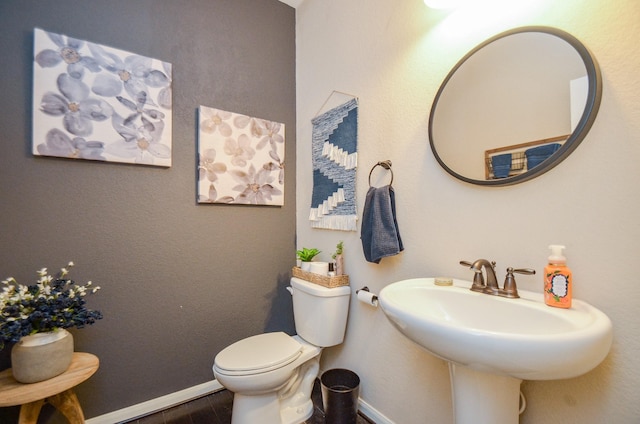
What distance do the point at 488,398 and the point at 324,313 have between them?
32.6 inches

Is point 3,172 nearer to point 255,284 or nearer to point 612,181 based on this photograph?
point 255,284

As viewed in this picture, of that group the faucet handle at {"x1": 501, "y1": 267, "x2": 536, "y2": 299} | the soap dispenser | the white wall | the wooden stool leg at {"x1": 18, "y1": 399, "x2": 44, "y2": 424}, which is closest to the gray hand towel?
the white wall

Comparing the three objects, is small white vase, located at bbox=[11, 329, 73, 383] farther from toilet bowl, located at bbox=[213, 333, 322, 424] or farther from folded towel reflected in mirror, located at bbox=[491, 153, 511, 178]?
folded towel reflected in mirror, located at bbox=[491, 153, 511, 178]

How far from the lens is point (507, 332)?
71cm

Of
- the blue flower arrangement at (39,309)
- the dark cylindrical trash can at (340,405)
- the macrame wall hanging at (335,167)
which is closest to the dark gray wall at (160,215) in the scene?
the blue flower arrangement at (39,309)

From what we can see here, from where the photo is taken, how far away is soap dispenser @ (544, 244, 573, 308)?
76 centimetres

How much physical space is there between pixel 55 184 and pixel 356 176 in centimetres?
149

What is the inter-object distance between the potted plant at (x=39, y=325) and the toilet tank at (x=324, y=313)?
38.2 inches

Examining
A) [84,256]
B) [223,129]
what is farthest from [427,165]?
[84,256]

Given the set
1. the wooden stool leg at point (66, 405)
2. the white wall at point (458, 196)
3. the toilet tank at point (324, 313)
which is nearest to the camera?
the white wall at point (458, 196)

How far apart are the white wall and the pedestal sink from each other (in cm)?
14

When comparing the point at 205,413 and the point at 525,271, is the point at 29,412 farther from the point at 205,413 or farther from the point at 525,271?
the point at 525,271

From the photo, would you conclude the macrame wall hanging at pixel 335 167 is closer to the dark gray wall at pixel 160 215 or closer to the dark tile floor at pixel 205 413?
the dark gray wall at pixel 160 215

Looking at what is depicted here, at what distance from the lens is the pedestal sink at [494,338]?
1.93ft
